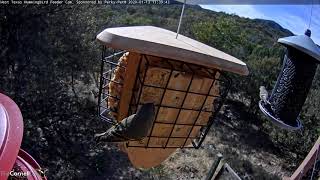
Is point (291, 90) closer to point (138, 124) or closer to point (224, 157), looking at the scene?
point (138, 124)

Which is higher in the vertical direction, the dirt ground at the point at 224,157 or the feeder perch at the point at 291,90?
the feeder perch at the point at 291,90

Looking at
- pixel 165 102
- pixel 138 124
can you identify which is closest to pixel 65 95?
pixel 165 102

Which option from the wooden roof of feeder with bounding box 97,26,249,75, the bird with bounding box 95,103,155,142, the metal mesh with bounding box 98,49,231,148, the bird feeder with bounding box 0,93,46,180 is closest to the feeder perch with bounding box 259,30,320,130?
the metal mesh with bounding box 98,49,231,148

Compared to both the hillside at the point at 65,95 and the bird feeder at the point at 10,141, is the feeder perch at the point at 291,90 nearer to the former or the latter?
the bird feeder at the point at 10,141

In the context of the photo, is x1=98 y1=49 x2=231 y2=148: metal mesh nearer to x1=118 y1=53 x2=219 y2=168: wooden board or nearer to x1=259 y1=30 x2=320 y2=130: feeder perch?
x1=118 y1=53 x2=219 y2=168: wooden board

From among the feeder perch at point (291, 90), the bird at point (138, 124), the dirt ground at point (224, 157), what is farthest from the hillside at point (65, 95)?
the bird at point (138, 124)

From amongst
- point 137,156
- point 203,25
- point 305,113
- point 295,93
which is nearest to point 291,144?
point 305,113
